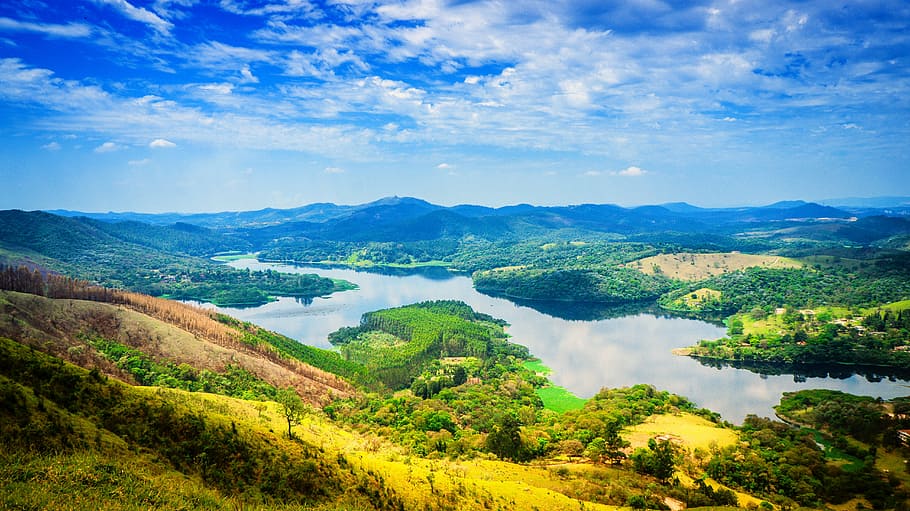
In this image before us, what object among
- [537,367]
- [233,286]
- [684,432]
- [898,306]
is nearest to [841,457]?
[684,432]

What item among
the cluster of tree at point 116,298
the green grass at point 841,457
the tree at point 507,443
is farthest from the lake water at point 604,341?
the tree at point 507,443

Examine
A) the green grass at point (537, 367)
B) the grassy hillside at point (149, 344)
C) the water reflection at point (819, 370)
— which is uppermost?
the grassy hillside at point (149, 344)

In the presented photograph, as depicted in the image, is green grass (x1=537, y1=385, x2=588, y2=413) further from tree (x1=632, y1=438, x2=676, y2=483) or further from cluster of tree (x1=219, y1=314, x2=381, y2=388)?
cluster of tree (x1=219, y1=314, x2=381, y2=388)

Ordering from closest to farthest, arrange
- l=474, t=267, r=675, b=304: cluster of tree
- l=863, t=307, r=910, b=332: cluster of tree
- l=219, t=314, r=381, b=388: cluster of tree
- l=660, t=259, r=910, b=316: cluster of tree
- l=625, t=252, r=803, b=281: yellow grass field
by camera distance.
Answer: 1. l=219, t=314, r=381, b=388: cluster of tree
2. l=863, t=307, r=910, b=332: cluster of tree
3. l=660, t=259, r=910, b=316: cluster of tree
4. l=474, t=267, r=675, b=304: cluster of tree
5. l=625, t=252, r=803, b=281: yellow grass field

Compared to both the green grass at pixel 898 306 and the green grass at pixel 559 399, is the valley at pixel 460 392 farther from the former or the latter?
the green grass at pixel 898 306

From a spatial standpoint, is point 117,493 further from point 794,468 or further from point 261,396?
point 794,468

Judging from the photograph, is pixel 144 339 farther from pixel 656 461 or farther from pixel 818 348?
pixel 818 348

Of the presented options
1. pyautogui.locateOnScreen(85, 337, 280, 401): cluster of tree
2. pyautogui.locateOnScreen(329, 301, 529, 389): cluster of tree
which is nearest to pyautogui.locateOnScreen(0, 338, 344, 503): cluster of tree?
pyautogui.locateOnScreen(85, 337, 280, 401): cluster of tree
